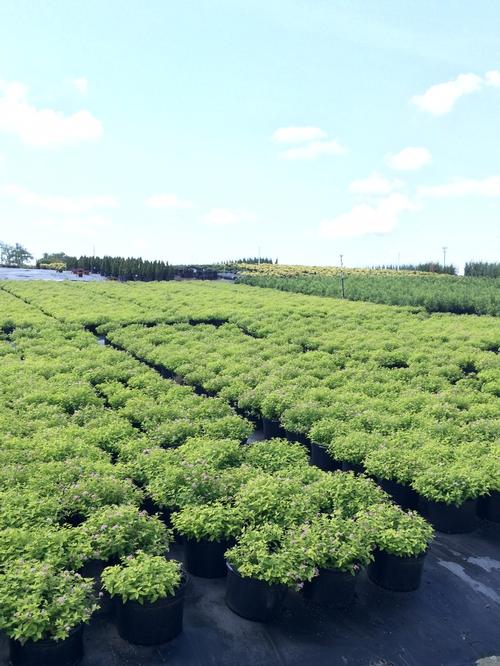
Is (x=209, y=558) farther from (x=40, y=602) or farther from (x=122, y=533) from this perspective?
(x=40, y=602)

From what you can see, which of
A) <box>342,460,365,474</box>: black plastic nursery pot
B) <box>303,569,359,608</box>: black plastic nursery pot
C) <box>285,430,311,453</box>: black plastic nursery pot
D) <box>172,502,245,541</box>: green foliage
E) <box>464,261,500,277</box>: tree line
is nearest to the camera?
<box>303,569,359,608</box>: black plastic nursery pot

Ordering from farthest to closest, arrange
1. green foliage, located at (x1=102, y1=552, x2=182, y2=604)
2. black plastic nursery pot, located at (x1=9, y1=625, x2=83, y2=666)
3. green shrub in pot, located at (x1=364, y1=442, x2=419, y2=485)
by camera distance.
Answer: green shrub in pot, located at (x1=364, y1=442, x2=419, y2=485)
green foliage, located at (x1=102, y1=552, x2=182, y2=604)
black plastic nursery pot, located at (x1=9, y1=625, x2=83, y2=666)

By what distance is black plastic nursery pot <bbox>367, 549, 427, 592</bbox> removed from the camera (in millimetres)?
6289

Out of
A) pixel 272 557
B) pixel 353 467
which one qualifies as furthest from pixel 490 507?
pixel 272 557

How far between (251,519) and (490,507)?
4.08 meters

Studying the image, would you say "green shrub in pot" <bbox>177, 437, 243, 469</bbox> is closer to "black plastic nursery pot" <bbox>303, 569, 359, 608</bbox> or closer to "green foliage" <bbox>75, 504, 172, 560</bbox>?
"green foliage" <bbox>75, 504, 172, 560</bbox>

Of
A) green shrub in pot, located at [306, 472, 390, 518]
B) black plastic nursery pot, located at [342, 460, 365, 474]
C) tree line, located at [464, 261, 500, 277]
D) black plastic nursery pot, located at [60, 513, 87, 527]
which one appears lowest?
black plastic nursery pot, located at [60, 513, 87, 527]

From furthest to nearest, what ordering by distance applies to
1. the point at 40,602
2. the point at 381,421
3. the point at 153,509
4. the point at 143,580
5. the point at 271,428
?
the point at 271,428 → the point at 381,421 → the point at 153,509 → the point at 143,580 → the point at 40,602

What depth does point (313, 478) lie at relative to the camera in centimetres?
752

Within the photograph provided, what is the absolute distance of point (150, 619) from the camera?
5340 millimetres

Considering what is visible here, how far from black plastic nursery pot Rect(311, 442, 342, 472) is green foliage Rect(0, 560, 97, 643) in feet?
16.7

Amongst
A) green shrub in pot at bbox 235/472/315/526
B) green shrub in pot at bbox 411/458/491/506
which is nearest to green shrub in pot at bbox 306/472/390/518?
green shrub in pot at bbox 235/472/315/526

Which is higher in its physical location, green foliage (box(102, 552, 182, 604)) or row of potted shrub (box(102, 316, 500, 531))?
row of potted shrub (box(102, 316, 500, 531))

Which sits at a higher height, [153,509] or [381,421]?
[381,421]
